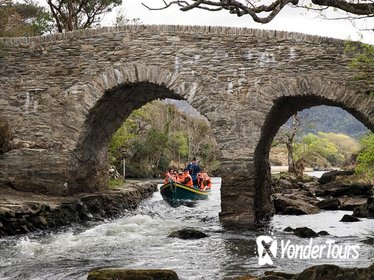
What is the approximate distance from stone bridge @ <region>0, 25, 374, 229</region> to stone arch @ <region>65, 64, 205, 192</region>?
0.03 meters

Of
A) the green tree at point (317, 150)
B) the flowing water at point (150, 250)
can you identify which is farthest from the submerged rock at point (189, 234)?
the green tree at point (317, 150)

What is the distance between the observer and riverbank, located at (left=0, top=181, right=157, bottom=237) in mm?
12156

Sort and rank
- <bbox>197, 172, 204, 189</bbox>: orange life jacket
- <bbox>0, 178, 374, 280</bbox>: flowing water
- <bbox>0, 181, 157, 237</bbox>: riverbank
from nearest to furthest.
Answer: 1. <bbox>0, 178, 374, 280</bbox>: flowing water
2. <bbox>0, 181, 157, 237</bbox>: riverbank
3. <bbox>197, 172, 204, 189</bbox>: orange life jacket

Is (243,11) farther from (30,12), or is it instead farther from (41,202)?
(30,12)

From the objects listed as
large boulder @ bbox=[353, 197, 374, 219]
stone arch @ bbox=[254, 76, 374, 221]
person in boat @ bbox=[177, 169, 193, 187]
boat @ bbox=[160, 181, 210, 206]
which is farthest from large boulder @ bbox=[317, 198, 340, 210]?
stone arch @ bbox=[254, 76, 374, 221]

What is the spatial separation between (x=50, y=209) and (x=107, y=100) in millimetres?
3504

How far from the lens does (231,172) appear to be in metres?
14.1

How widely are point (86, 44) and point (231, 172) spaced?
512 centimetres

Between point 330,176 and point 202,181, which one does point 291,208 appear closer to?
point 202,181

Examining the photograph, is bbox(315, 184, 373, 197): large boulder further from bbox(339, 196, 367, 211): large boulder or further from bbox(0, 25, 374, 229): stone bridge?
bbox(0, 25, 374, 229): stone bridge

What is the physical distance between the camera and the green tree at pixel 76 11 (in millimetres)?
21194

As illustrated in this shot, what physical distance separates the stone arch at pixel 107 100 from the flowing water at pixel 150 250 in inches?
82.1

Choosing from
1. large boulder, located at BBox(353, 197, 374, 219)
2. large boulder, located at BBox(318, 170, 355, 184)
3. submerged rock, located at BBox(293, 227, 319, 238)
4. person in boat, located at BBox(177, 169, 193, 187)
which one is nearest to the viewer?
submerged rock, located at BBox(293, 227, 319, 238)

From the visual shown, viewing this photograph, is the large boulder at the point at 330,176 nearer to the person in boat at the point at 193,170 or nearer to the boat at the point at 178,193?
the person in boat at the point at 193,170
